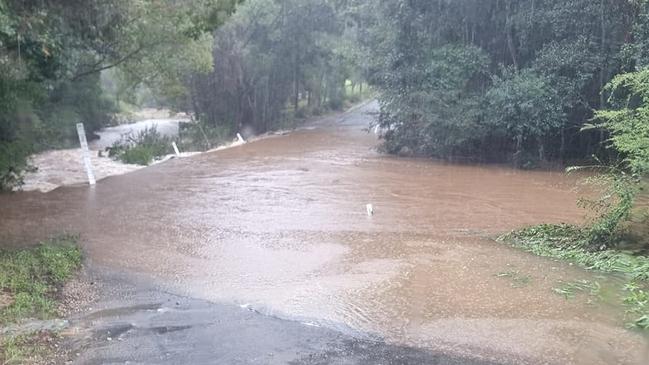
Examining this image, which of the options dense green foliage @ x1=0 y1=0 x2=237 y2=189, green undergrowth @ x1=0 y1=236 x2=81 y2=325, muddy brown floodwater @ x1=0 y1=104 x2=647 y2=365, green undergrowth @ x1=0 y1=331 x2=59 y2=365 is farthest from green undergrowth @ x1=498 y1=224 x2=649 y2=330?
dense green foliage @ x1=0 y1=0 x2=237 y2=189

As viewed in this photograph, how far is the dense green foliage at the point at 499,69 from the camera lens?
20.2 metres

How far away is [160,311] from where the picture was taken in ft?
26.9

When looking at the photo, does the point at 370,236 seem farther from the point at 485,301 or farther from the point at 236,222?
the point at 485,301

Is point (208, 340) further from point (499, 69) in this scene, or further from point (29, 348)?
point (499, 69)

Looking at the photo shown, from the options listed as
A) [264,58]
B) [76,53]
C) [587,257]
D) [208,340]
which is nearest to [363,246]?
[587,257]

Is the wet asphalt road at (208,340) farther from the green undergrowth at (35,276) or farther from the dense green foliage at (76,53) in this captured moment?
the dense green foliage at (76,53)

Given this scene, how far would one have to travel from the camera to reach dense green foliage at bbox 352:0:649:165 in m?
20.2

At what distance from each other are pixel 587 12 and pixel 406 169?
7.32m

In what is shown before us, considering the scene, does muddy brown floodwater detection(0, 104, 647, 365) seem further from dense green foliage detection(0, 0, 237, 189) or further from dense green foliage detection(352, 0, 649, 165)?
dense green foliage detection(0, 0, 237, 189)

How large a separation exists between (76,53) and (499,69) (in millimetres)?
15338

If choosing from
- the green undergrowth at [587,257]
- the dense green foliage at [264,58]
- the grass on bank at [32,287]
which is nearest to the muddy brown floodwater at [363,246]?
the green undergrowth at [587,257]

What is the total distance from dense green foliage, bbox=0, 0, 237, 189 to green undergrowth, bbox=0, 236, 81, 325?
2.76 metres

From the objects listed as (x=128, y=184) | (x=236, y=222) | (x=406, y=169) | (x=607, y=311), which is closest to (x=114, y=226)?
(x=236, y=222)

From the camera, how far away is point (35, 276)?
30.1 feet
